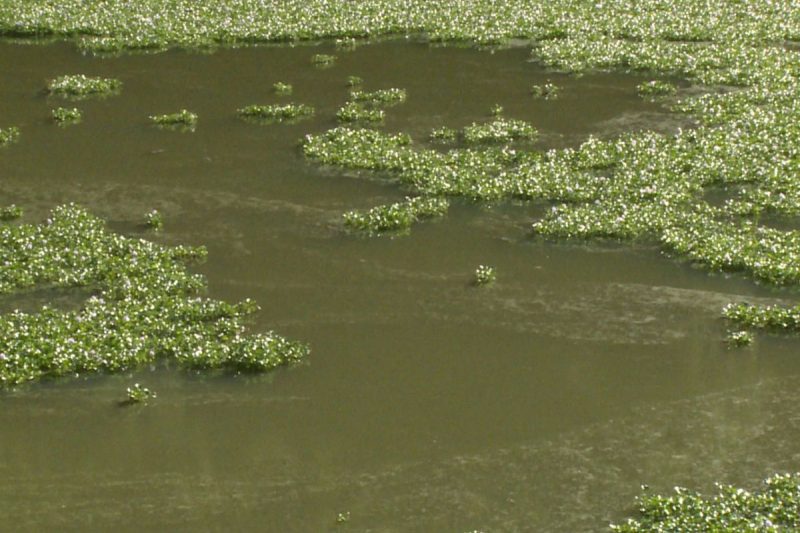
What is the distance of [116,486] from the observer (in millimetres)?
15750

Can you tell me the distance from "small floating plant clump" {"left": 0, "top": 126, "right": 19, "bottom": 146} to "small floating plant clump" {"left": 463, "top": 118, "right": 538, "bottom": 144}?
1013cm

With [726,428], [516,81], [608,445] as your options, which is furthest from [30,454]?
[516,81]

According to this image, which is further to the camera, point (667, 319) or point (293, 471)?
point (667, 319)

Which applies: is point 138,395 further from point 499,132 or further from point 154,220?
point 499,132

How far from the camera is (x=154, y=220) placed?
74.4 ft

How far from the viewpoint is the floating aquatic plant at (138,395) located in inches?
683

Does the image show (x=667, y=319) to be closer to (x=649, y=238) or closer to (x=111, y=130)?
(x=649, y=238)

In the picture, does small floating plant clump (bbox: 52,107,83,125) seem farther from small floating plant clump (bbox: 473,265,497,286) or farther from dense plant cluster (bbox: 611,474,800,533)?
dense plant cluster (bbox: 611,474,800,533)

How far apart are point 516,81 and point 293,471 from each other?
53.1 feet

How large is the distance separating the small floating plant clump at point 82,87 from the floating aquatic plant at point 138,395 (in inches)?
551

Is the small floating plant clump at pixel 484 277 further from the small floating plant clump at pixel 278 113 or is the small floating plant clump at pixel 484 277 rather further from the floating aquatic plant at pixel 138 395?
the small floating plant clump at pixel 278 113

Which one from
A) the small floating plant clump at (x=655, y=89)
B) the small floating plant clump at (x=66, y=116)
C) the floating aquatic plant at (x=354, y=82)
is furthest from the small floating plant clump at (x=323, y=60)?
the small floating plant clump at (x=655, y=89)

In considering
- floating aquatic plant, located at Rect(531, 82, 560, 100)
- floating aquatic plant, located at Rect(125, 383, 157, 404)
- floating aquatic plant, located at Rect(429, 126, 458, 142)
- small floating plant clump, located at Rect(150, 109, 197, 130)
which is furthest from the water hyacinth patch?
floating aquatic plant, located at Rect(531, 82, 560, 100)

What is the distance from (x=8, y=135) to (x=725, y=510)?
19.0m
